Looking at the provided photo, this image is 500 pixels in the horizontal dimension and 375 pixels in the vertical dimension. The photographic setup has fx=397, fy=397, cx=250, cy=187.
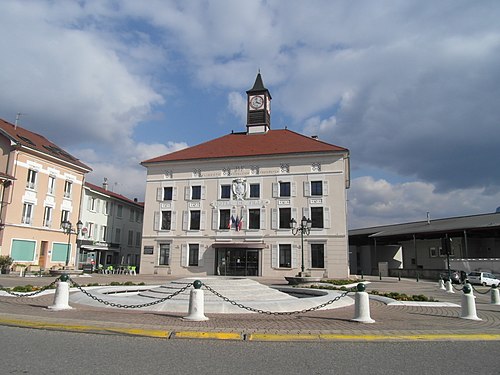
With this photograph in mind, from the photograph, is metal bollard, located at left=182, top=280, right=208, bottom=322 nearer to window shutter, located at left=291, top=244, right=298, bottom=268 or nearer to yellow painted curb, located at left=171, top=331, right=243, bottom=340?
yellow painted curb, located at left=171, top=331, right=243, bottom=340

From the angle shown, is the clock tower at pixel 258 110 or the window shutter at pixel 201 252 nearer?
the window shutter at pixel 201 252

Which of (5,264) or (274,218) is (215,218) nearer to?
(274,218)

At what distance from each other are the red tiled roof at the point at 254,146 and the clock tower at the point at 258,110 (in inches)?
37.5

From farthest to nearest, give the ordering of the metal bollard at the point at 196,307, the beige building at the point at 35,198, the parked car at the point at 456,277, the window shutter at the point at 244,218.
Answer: the window shutter at the point at 244,218 → the beige building at the point at 35,198 → the parked car at the point at 456,277 → the metal bollard at the point at 196,307


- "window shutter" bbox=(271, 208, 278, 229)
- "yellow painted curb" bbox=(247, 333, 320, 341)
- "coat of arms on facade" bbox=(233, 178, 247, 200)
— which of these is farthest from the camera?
"coat of arms on facade" bbox=(233, 178, 247, 200)

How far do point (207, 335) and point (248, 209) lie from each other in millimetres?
30948

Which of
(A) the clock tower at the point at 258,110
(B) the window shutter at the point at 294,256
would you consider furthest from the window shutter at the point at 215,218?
(A) the clock tower at the point at 258,110

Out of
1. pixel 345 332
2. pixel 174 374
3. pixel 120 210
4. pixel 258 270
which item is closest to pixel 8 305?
pixel 174 374

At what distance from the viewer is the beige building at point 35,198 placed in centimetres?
3484

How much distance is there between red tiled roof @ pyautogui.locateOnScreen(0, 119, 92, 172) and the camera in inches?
1422

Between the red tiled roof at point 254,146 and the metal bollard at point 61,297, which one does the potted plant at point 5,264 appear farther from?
the metal bollard at point 61,297

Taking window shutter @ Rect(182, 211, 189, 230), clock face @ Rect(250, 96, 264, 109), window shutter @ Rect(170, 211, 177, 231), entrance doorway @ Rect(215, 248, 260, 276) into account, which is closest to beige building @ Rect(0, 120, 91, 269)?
window shutter @ Rect(170, 211, 177, 231)

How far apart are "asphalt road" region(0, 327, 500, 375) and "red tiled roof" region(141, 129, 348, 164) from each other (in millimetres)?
A: 31114

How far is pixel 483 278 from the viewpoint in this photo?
101 ft
